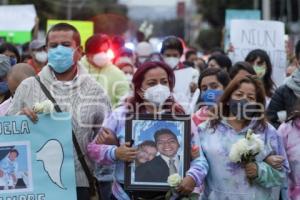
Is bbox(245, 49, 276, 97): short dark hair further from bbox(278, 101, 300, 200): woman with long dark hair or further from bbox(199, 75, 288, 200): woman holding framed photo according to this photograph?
bbox(199, 75, 288, 200): woman holding framed photo

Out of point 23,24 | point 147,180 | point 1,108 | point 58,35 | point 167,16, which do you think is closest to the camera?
point 147,180

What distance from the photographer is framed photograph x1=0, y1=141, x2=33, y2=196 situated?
4.76 meters

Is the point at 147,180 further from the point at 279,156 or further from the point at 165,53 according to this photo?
the point at 165,53

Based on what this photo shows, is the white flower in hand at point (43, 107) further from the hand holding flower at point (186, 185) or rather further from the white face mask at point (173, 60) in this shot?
the white face mask at point (173, 60)

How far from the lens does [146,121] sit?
15.7 feet

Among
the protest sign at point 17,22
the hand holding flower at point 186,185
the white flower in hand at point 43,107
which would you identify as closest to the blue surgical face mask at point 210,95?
the hand holding flower at point 186,185

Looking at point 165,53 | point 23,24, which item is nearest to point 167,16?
point 23,24

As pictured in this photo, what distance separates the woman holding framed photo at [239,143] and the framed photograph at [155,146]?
23 cm

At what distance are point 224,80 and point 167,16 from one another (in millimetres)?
71608

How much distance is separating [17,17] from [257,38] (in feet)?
24.4

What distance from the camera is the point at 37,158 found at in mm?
4816

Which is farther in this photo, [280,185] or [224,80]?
[224,80]

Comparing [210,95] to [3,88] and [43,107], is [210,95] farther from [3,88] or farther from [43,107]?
[43,107]

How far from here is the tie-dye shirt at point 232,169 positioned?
491cm
